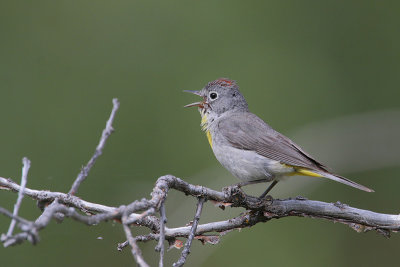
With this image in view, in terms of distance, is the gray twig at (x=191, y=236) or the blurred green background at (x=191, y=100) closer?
the gray twig at (x=191, y=236)

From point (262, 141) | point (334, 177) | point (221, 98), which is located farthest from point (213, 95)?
point (334, 177)

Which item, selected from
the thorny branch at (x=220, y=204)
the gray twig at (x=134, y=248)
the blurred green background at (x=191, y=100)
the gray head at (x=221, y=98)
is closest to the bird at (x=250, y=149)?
the gray head at (x=221, y=98)

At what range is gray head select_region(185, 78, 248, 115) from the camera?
601cm

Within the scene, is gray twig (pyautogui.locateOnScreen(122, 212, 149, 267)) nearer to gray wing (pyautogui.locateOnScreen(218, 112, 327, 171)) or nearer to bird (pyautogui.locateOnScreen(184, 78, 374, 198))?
bird (pyautogui.locateOnScreen(184, 78, 374, 198))

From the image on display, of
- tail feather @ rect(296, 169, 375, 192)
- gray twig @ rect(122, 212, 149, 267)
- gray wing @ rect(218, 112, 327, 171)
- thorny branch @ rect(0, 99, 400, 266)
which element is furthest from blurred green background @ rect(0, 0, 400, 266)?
gray twig @ rect(122, 212, 149, 267)

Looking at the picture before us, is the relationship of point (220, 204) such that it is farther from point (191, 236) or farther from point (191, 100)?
point (191, 100)

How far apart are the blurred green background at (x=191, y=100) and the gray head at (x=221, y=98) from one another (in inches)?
35.2

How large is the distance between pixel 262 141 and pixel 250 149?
0.18 m

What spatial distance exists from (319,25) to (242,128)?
522 centimetres

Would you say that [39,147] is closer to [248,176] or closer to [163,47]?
[163,47]

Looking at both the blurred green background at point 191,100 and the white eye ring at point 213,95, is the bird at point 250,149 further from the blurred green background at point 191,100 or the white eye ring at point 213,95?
the blurred green background at point 191,100

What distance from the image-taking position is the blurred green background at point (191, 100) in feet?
23.5

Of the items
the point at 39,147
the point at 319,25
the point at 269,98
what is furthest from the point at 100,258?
the point at 319,25

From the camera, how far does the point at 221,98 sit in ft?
19.9
